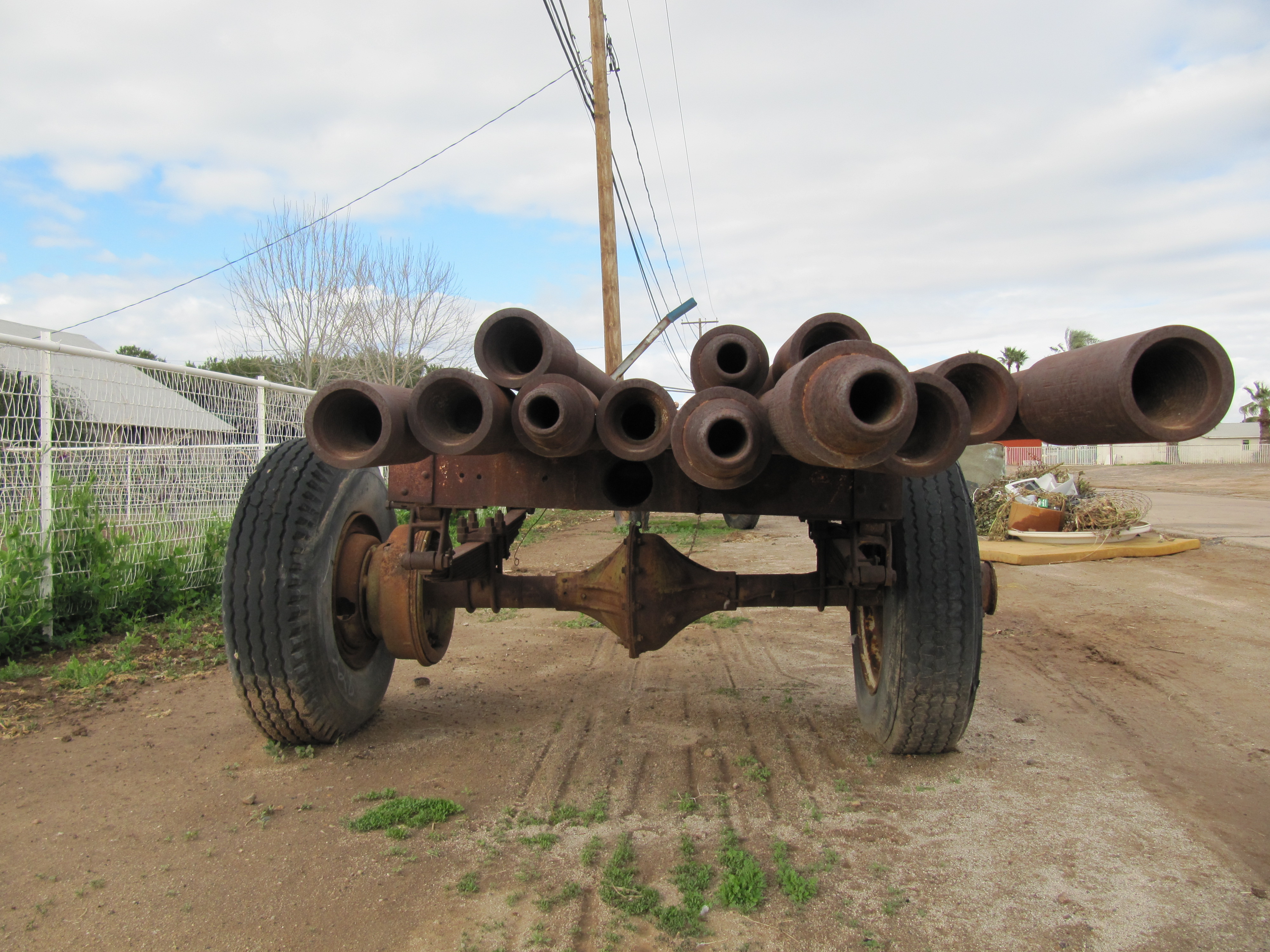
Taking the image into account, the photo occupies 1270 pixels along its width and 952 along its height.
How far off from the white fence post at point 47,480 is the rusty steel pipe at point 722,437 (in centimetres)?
481

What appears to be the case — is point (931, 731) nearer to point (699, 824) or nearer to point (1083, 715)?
point (699, 824)

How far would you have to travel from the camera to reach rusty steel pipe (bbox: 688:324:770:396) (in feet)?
8.52

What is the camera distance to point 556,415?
2.15 meters

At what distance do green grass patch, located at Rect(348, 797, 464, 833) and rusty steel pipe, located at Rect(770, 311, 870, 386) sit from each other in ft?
6.02

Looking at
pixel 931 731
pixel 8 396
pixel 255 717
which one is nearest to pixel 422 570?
pixel 255 717

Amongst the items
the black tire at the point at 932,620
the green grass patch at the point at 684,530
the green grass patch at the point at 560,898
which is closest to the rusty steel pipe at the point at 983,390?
the black tire at the point at 932,620

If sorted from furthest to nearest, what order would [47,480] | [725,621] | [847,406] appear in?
[725,621] → [47,480] → [847,406]

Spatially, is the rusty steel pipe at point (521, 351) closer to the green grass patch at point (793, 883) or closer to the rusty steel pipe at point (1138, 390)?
the rusty steel pipe at point (1138, 390)

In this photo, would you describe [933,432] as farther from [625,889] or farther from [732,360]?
[625,889]

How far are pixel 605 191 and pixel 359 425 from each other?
39.4ft

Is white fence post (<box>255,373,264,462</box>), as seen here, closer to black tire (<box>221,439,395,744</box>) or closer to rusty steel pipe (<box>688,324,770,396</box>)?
black tire (<box>221,439,395,744</box>)

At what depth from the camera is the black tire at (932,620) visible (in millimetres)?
3004

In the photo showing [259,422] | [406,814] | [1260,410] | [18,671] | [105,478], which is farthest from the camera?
[1260,410]

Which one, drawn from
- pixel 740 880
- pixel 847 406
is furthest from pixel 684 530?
pixel 847 406
